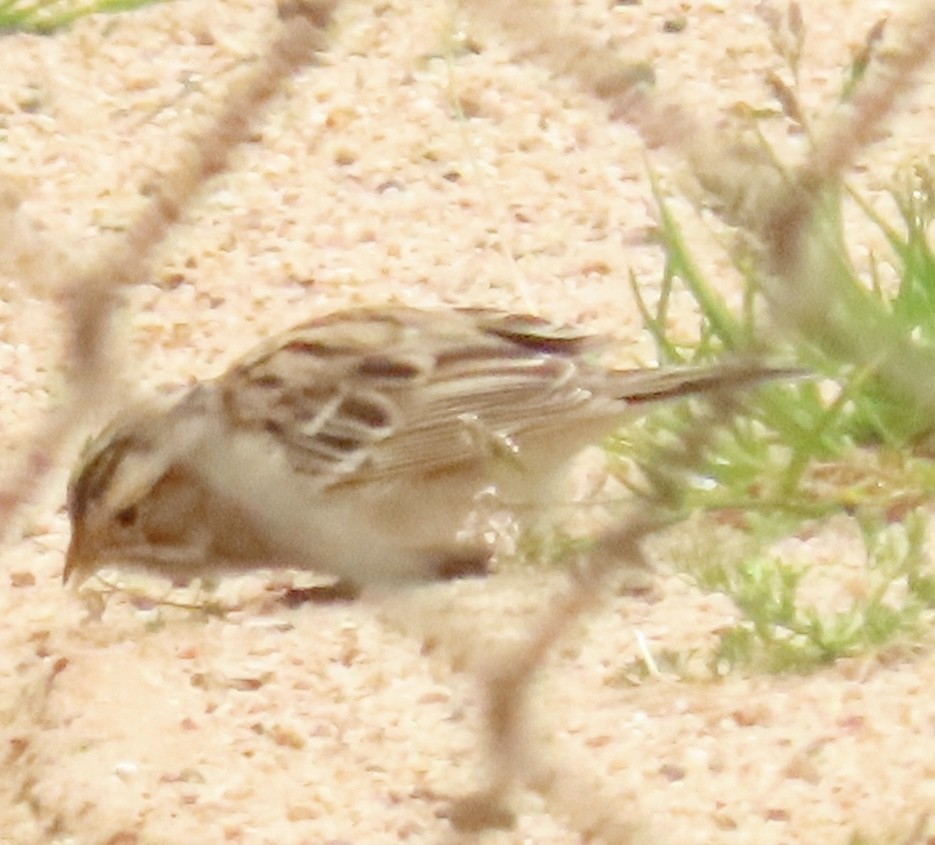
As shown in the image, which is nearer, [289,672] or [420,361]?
[289,672]

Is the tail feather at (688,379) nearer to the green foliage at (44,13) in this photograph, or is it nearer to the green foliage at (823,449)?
the green foliage at (823,449)

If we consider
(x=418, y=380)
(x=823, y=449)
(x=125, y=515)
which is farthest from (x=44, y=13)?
(x=823, y=449)

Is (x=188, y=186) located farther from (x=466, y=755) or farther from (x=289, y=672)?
(x=289, y=672)

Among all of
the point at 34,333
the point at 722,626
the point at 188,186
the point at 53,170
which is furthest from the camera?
the point at 53,170

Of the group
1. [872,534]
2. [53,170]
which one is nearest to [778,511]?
[872,534]

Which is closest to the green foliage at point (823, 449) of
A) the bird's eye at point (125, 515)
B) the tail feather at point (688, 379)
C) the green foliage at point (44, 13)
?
the tail feather at point (688, 379)

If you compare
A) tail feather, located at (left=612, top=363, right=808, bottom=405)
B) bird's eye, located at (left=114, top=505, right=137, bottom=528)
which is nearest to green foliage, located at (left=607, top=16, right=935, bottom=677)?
tail feather, located at (left=612, top=363, right=808, bottom=405)
